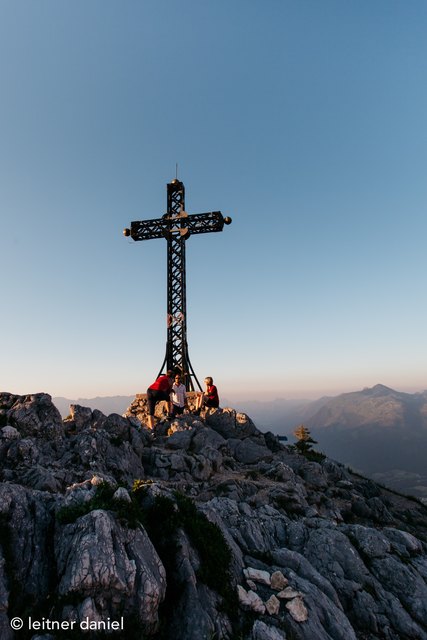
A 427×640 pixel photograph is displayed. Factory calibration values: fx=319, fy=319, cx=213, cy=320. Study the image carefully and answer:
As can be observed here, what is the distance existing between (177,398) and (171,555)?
14.7 metres

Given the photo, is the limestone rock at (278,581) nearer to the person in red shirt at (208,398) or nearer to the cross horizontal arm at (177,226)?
the person in red shirt at (208,398)

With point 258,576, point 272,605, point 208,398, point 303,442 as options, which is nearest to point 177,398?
point 208,398

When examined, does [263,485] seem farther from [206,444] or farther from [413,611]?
[413,611]

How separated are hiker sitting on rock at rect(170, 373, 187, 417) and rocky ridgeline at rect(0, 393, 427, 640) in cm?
587

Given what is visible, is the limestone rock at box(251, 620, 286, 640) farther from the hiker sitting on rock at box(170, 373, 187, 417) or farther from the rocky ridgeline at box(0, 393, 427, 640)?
the hiker sitting on rock at box(170, 373, 187, 417)

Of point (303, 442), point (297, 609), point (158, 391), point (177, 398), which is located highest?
point (158, 391)

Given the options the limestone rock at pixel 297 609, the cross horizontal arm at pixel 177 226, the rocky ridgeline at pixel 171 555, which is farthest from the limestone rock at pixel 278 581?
the cross horizontal arm at pixel 177 226

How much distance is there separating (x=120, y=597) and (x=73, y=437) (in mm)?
10649

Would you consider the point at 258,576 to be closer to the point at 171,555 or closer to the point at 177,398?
the point at 171,555

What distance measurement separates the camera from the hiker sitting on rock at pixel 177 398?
21.7 metres

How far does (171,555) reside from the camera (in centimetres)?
761

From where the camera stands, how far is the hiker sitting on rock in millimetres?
Answer: 21727

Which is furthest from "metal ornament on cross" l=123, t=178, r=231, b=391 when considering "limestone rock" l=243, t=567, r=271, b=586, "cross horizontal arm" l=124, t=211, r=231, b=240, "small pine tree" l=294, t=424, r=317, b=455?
"limestone rock" l=243, t=567, r=271, b=586

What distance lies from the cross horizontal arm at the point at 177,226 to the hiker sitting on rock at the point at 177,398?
13.9 m
